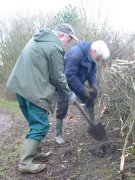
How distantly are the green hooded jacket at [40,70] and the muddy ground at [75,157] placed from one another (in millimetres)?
851

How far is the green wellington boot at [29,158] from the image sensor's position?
15.3 ft

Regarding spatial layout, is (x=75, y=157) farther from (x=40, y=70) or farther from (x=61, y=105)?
(x=40, y=70)

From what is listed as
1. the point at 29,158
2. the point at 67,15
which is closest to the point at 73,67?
the point at 29,158

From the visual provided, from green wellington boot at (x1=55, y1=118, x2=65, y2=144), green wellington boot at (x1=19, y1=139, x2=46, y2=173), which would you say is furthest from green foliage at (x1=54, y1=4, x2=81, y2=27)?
green wellington boot at (x1=19, y1=139, x2=46, y2=173)

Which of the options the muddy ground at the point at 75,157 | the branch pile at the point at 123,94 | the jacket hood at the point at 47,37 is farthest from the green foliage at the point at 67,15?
the jacket hood at the point at 47,37

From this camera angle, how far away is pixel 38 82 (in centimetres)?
459

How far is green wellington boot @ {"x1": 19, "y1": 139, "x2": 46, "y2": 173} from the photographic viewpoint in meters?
4.67

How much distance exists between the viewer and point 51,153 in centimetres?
536

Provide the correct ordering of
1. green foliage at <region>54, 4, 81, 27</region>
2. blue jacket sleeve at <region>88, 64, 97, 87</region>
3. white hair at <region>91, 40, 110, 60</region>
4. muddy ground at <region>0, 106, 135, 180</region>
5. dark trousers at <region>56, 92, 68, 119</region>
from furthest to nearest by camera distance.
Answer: green foliage at <region>54, 4, 81, 27</region>, blue jacket sleeve at <region>88, 64, 97, 87</region>, dark trousers at <region>56, 92, 68, 119</region>, white hair at <region>91, 40, 110, 60</region>, muddy ground at <region>0, 106, 135, 180</region>

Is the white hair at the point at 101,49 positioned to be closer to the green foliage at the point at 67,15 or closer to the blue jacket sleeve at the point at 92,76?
the blue jacket sleeve at the point at 92,76

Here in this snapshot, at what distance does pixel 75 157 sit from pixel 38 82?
1274 millimetres

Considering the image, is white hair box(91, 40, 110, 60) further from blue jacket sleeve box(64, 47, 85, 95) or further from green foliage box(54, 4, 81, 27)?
green foliage box(54, 4, 81, 27)

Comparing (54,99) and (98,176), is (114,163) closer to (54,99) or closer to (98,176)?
(98,176)

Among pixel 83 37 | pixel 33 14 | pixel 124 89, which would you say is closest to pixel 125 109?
pixel 124 89
